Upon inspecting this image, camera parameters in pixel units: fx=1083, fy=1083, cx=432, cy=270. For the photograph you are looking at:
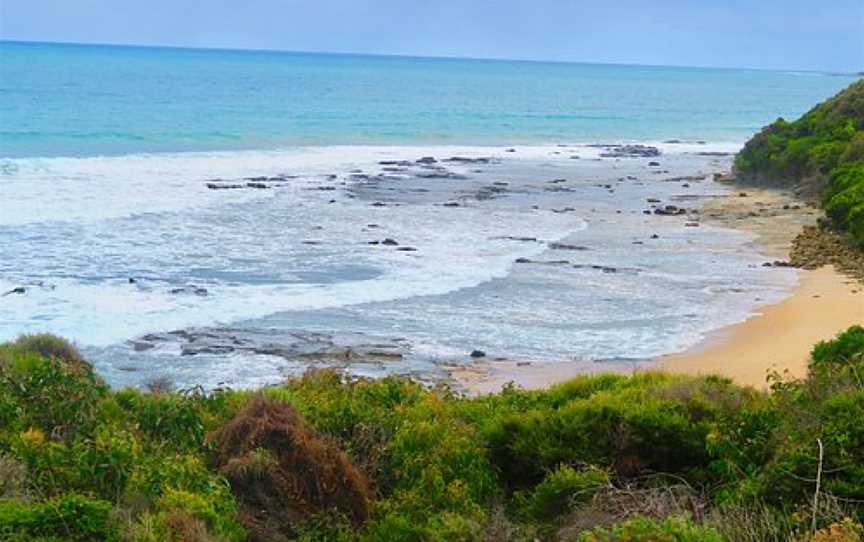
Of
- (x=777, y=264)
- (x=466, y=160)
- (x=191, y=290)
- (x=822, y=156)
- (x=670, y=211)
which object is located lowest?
(x=191, y=290)

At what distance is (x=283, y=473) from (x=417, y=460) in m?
1.42

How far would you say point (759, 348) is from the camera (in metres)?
20.6

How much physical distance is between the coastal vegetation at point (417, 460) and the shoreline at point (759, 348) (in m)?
2.46

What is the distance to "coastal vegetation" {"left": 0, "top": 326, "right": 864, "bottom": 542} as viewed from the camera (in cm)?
915

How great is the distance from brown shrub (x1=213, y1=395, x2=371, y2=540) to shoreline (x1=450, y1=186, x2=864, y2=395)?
575 cm

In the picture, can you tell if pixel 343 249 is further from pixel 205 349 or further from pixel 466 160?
pixel 466 160

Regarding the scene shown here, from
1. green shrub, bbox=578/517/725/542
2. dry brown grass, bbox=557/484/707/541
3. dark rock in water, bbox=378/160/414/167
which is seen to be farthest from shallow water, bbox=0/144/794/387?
green shrub, bbox=578/517/725/542

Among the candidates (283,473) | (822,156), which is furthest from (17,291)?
(822,156)

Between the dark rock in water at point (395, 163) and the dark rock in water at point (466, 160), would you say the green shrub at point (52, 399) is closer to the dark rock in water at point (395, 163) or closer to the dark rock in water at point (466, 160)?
the dark rock in water at point (395, 163)

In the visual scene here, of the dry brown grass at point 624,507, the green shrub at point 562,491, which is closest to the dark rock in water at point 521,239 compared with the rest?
the green shrub at point 562,491

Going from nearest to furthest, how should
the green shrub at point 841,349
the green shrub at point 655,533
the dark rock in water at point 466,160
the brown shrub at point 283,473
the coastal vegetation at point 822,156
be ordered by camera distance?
the green shrub at point 655,533 → the brown shrub at point 283,473 → the green shrub at point 841,349 → the coastal vegetation at point 822,156 → the dark rock in water at point 466,160

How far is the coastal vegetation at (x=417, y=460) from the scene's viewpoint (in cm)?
915

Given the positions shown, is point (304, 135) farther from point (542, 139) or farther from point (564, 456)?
point (564, 456)

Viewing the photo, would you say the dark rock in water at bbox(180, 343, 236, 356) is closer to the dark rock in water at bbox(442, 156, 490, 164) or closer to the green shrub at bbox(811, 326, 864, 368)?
the green shrub at bbox(811, 326, 864, 368)
